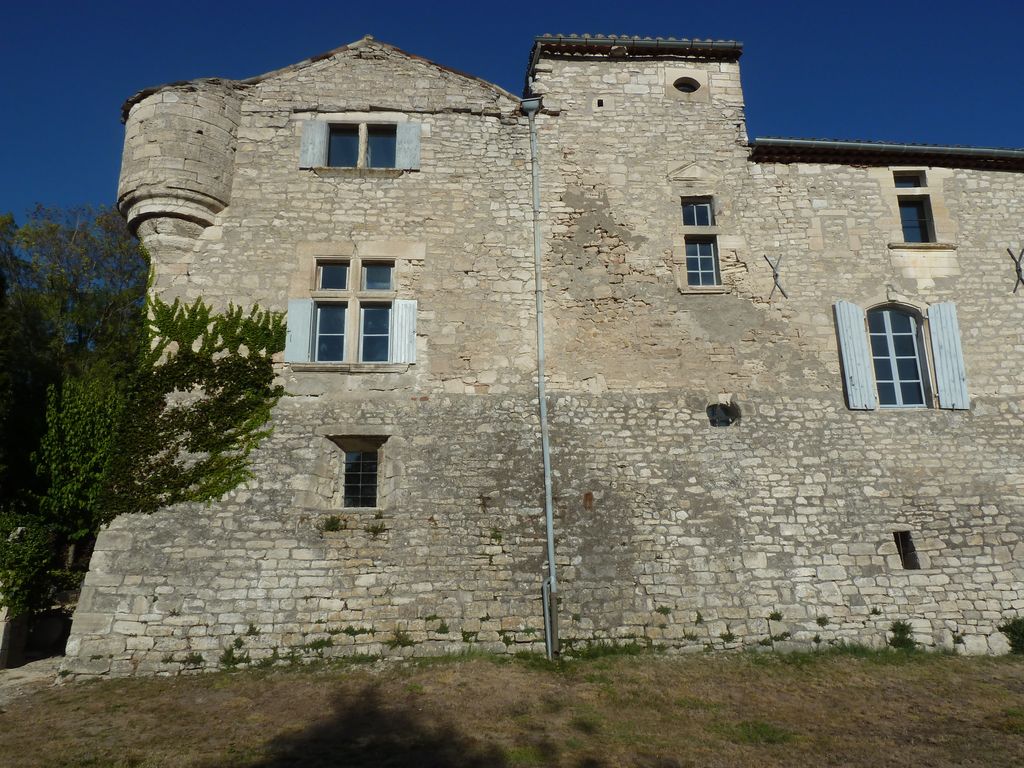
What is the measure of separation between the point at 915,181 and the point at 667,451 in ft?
20.4

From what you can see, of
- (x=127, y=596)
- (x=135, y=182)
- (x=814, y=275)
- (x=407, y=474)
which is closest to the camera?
(x=127, y=596)

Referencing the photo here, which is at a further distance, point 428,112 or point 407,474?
point 428,112

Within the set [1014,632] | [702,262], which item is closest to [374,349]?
[702,262]

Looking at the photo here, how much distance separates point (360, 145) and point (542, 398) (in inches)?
186

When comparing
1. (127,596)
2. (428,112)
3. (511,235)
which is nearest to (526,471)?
(511,235)

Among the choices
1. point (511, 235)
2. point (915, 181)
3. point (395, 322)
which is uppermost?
point (915, 181)

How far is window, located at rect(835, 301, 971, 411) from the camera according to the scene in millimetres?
9562

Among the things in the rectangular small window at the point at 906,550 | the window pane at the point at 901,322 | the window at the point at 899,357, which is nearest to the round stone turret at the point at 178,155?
the window at the point at 899,357

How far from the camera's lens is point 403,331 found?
9.38m

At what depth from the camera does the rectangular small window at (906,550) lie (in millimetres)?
8867

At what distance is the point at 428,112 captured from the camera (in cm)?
1040

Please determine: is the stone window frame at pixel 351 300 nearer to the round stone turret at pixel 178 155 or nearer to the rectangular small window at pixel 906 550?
the round stone turret at pixel 178 155

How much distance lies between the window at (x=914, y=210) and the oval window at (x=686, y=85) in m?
3.43

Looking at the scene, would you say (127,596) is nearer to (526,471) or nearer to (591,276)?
(526,471)
